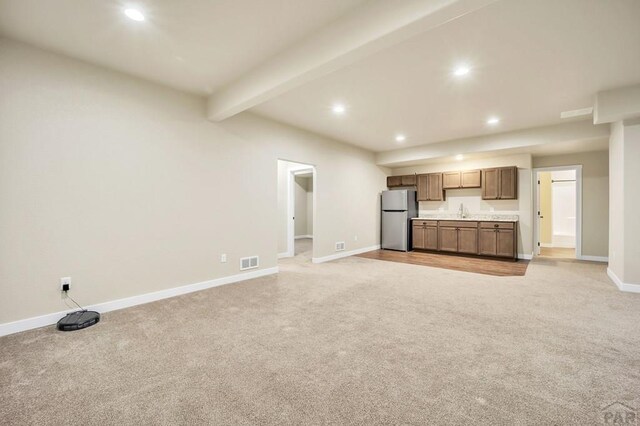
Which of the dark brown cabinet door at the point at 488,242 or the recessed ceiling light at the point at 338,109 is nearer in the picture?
the recessed ceiling light at the point at 338,109

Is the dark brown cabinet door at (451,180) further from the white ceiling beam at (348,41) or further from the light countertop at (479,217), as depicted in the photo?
the white ceiling beam at (348,41)

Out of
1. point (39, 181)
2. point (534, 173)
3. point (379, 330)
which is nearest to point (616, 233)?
point (534, 173)

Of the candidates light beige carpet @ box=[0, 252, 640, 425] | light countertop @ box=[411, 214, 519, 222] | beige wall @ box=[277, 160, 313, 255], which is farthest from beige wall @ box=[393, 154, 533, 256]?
beige wall @ box=[277, 160, 313, 255]

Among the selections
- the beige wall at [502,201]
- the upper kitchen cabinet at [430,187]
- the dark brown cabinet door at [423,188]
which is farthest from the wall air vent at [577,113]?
the dark brown cabinet door at [423,188]

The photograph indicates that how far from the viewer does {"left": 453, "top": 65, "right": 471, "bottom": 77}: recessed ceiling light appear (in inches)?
118

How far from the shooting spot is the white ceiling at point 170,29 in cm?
213

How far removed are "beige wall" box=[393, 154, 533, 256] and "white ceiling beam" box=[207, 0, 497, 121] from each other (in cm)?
553

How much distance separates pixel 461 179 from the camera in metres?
6.74

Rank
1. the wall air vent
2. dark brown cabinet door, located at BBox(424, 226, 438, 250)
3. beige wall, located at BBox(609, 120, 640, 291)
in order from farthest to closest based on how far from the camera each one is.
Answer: dark brown cabinet door, located at BBox(424, 226, 438, 250) < the wall air vent < beige wall, located at BBox(609, 120, 640, 291)

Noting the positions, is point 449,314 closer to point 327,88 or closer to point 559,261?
point 327,88

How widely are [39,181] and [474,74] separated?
4.70m

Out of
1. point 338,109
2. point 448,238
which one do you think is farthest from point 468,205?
point 338,109

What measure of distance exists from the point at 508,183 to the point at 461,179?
0.97 meters

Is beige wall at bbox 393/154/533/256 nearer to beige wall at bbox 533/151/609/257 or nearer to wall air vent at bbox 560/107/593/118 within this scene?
beige wall at bbox 533/151/609/257
